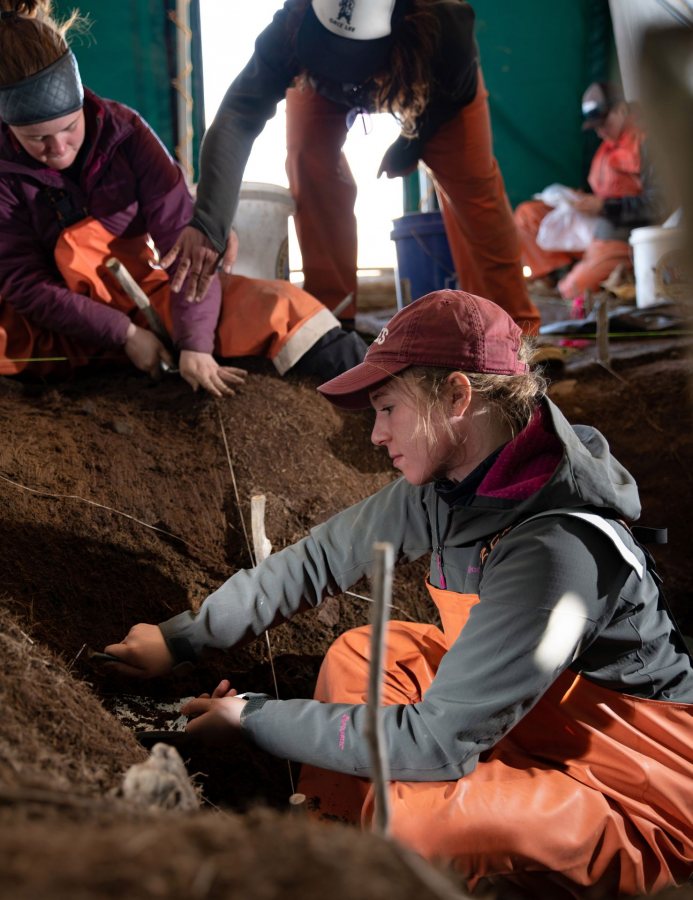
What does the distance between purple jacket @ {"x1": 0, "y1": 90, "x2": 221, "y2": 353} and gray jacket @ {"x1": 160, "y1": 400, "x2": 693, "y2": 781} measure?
1192 mm

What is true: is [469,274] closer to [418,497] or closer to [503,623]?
[418,497]

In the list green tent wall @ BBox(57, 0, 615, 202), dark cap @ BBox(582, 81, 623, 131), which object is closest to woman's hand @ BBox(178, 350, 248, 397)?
green tent wall @ BBox(57, 0, 615, 202)

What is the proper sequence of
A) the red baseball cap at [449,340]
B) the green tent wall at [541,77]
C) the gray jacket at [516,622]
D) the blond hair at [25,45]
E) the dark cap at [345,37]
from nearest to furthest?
the gray jacket at [516,622] → the red baseball cap at [449,340] → the blond hair at [25,45] → the dark cap at [345,37] → the green tent wall at [541,77]

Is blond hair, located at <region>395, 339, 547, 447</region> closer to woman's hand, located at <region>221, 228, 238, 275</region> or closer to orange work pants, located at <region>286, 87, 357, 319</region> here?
woman's hand, located at <region>221, 228, 238, 275</region>

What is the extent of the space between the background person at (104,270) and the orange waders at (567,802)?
134cm

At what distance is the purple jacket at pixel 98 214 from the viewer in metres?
2.11

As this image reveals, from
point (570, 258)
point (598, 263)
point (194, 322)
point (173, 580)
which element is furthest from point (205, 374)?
point (570, 258)

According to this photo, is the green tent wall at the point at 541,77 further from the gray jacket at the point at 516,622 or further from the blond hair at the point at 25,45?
the gray jacket at the point at 516,622

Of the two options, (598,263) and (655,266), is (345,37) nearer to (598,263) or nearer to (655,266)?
(655,266)

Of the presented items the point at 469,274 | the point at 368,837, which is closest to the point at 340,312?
the point at 469,274

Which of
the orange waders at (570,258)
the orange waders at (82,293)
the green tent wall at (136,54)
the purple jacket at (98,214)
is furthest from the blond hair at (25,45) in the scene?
the orange waders at (570,258)

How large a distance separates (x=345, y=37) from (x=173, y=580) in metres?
1.51

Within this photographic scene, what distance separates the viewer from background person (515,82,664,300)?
4.73 m

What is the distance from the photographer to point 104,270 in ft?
7.45
